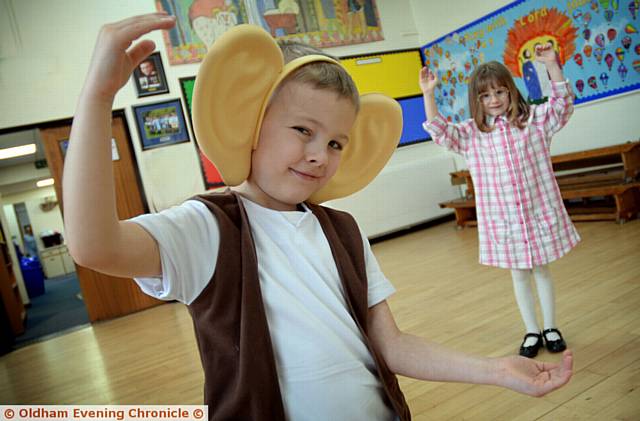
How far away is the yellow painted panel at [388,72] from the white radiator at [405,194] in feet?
2.54

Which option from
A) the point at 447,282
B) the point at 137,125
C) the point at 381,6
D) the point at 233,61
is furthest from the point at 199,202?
the point at 381,6

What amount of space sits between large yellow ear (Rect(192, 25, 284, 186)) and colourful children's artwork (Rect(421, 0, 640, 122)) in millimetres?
4517

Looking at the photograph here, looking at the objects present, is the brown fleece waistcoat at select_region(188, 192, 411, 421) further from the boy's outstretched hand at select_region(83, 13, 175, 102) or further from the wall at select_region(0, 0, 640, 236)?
the wall at select_region(0, 0, 640, 236)

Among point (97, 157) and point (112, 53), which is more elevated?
point (112, 53)

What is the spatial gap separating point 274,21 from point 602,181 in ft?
12.4

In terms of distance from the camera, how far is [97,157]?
0.59 m

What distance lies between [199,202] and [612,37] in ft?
15.6

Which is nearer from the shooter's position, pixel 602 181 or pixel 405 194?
pixel 602 181

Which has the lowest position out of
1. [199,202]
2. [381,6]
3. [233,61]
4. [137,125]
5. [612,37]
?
[199,202]

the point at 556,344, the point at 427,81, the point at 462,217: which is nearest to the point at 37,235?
the point at 462,217

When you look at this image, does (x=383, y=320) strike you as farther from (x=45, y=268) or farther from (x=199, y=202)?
(x=45, y=268)

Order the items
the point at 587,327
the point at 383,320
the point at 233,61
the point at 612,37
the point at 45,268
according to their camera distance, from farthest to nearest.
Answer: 1. the point at 45,268
2. the point at 612,37
3. the point at 587,327
4. the point at 383,320
5. the point at 233,61

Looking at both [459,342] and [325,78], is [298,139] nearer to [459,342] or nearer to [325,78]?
[325,78]

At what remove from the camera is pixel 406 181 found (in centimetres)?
615
